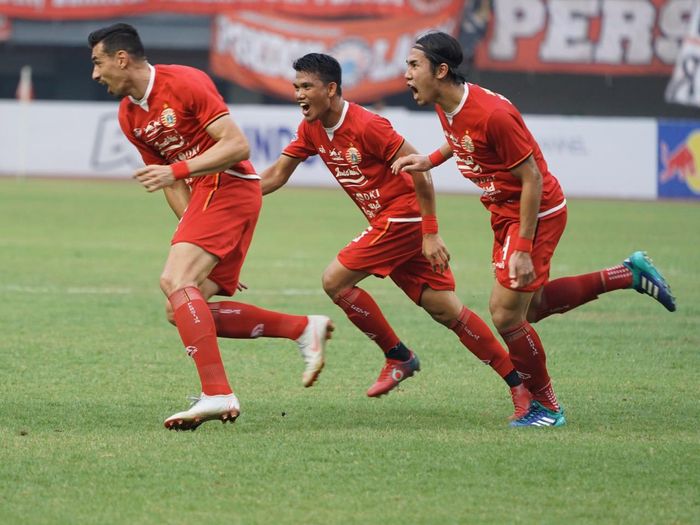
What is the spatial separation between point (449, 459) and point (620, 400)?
6.48 feet

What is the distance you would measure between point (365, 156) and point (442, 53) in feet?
3.10

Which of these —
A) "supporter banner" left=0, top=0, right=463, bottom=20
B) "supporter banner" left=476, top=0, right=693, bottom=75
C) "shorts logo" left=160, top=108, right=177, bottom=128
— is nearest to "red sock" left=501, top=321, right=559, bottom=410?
"shorts logo" left=160, top=108, right=177, bottom=128

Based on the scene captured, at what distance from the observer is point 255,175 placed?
7.15 metres

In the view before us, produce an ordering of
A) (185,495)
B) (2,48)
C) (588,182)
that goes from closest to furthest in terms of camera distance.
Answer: (185,495), (588,182), (2,48)

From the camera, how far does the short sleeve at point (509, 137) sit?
6.50 m

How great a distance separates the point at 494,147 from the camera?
21.7ft

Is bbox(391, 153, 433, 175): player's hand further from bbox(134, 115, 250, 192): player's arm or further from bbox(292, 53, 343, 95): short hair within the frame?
bbox(134, 115, 250, 192): player's arm

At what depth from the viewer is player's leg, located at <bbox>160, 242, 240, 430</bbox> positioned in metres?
6.32

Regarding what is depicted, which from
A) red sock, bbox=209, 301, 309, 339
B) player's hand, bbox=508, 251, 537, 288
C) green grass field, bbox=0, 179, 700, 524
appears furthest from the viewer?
red sock, bbox=209, 301, 309, 339

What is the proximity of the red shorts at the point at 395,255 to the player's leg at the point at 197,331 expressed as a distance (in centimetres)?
110

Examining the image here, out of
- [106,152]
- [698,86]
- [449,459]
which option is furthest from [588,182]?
[449,459]

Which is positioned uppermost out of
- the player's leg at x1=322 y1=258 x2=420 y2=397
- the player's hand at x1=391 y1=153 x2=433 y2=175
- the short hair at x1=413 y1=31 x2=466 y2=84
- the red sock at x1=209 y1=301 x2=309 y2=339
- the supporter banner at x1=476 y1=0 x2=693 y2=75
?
the short hair at x1=413 y1=31 x2=466 y2=84

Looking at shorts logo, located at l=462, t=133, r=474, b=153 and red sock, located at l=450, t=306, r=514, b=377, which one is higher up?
shorts logo, located at l=462, t=133, r=474, b=153

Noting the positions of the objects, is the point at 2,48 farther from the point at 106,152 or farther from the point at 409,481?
the point at 409,481
